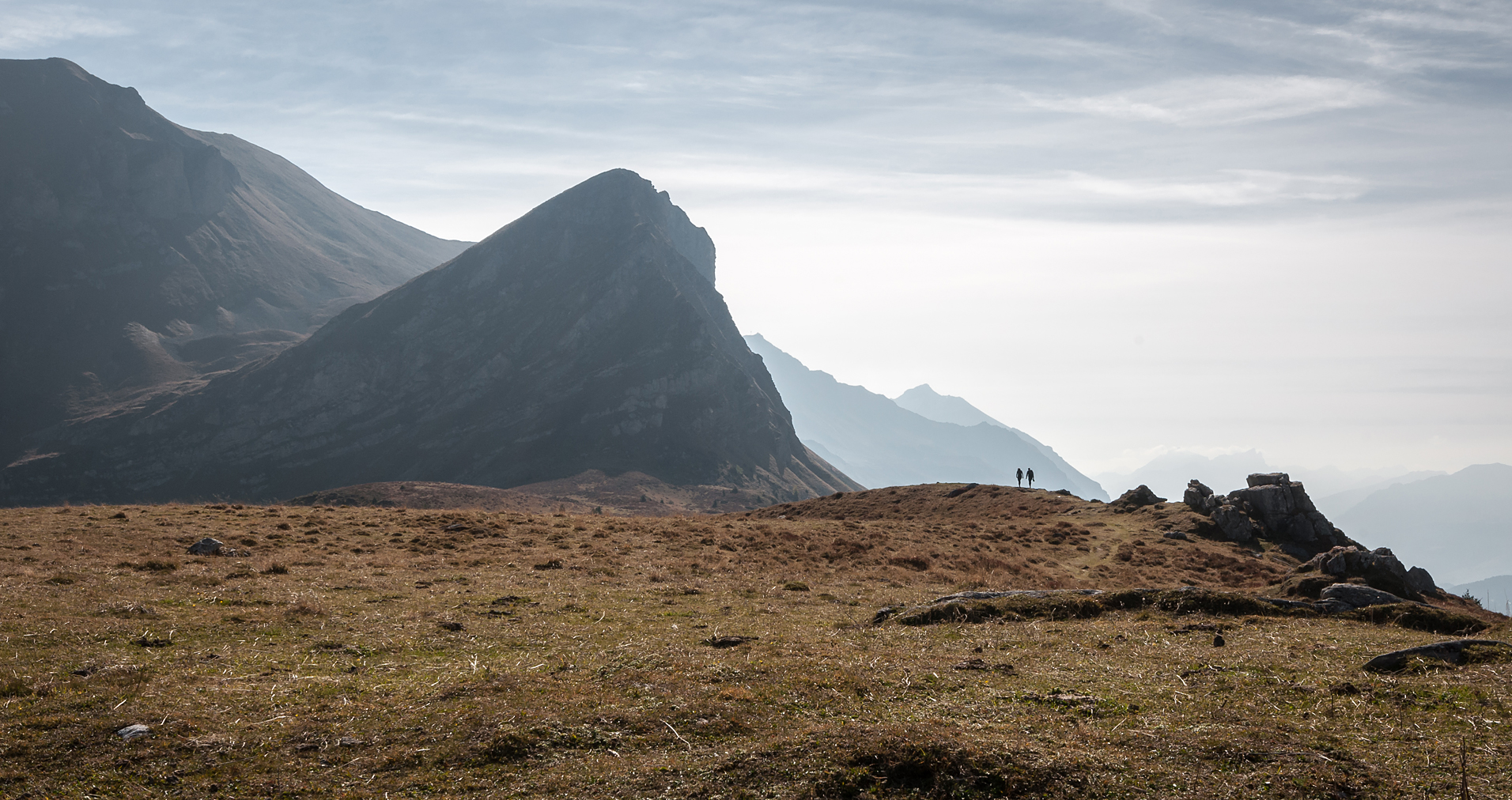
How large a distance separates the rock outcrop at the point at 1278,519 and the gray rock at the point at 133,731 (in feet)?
192

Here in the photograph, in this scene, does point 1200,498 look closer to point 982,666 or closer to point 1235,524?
point 1235,524

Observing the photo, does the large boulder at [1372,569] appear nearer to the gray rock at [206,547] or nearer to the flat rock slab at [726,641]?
→ the flat rock slab at [726,641]

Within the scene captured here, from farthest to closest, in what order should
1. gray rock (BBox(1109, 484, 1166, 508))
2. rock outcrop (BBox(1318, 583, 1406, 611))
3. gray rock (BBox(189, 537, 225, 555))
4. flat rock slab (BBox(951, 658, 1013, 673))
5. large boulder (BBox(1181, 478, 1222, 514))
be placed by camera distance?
gray rock (BBox(1109, 484, 1166, 508)), large boulder (BBox(1181, 478, 1222, 514)), gray rock (BBox(189, 537, 225, 555)), rock outcrop (BBox(1318, 583, 1406, 611)), flat rock slab (BBox(951, 658, 1013, 673))

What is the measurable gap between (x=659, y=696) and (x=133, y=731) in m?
8.55

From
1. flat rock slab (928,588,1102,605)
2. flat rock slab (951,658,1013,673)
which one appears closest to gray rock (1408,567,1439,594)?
flat rock slab (928,588,1102,605)

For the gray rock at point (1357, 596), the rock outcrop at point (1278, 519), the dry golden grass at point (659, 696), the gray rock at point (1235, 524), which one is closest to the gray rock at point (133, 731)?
the dry golden grass at point (659, 696)

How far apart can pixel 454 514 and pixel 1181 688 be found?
42539 mm

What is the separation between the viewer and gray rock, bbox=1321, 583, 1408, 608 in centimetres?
2336

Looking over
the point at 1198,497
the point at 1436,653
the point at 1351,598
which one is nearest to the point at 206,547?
the point at 1436,653

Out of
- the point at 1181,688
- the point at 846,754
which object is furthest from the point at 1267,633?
the point at 846,754

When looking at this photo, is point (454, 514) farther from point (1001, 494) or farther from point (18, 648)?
point (1001, 494)

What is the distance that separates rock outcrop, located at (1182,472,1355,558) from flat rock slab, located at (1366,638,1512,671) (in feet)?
135

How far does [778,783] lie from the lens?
10469mm

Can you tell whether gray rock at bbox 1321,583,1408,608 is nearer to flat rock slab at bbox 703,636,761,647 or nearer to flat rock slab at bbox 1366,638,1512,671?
flat rock slab at bbox 1366,638,1512,671
